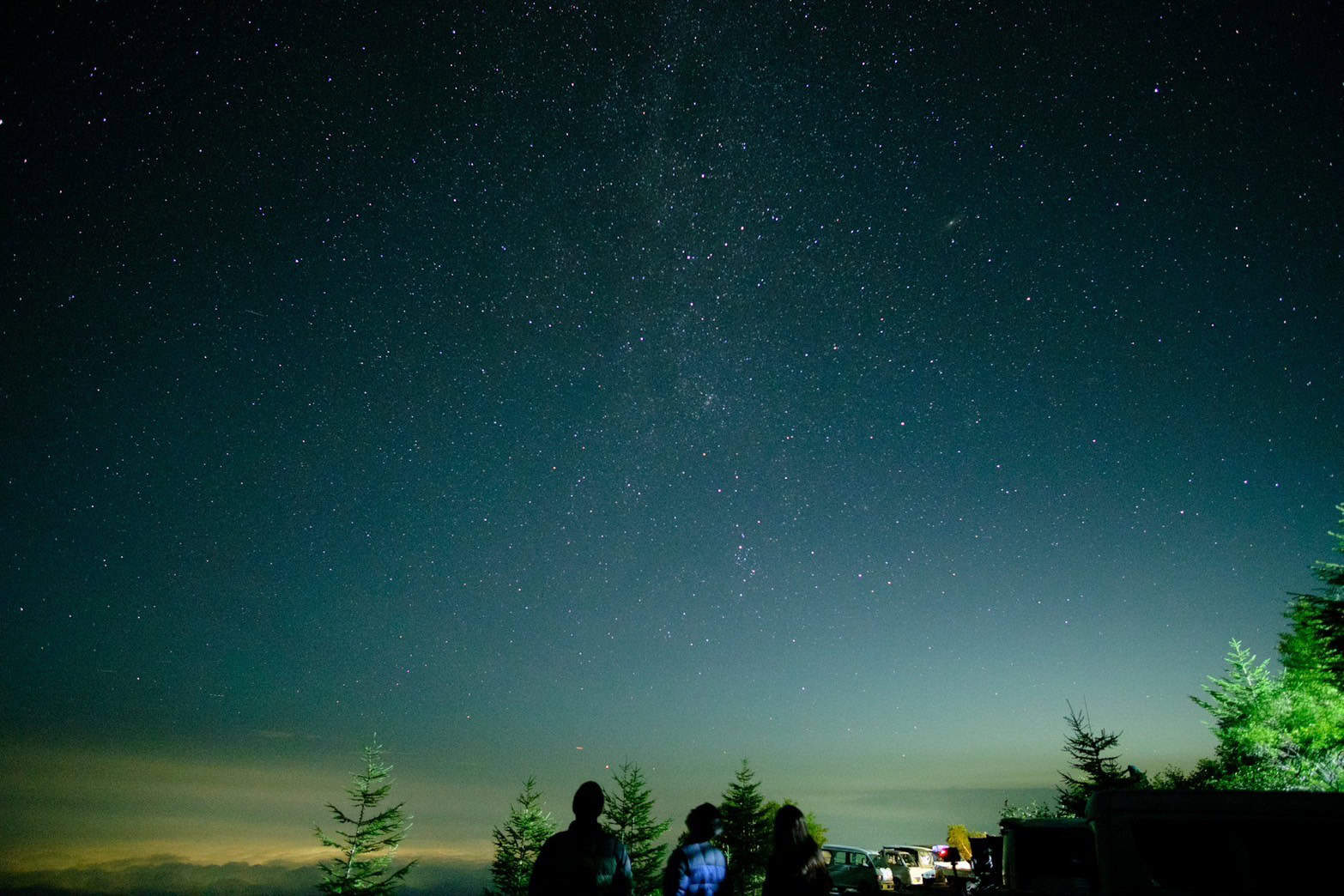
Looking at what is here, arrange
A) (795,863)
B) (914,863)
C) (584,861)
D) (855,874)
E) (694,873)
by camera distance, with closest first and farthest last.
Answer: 1. (584,861)
2. (795,863)
3. (694,873)
4. (855,874)
5. (914,863)

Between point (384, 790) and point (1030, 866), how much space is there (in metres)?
40.8

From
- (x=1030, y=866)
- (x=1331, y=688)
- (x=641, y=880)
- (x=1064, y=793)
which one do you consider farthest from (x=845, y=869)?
(x=641, y=880)

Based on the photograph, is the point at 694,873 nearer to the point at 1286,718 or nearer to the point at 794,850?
the point at 794,850

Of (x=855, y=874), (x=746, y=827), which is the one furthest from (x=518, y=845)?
(x=855, y=874)

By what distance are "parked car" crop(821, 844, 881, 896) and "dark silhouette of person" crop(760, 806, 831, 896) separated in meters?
12.7

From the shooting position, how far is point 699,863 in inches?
190

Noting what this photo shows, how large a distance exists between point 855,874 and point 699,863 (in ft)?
45.4

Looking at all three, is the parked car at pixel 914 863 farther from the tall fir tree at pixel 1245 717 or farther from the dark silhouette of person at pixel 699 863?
the dark silhouette of person at pixel 699 863

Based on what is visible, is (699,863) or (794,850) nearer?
(794,850)

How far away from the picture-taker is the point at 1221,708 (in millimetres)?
27641

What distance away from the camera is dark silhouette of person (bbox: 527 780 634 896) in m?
3.91

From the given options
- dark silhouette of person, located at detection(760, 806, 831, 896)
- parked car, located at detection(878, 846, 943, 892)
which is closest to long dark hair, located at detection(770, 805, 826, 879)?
dark silhouette of person, located at detection(760, 806, 831, 896)

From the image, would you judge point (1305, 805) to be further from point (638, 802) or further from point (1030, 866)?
point (638, 802)

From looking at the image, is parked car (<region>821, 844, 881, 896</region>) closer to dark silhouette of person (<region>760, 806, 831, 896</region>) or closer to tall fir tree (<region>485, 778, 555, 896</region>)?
dark silhouette of person (<region>760, 806, 831, 896</region>)
